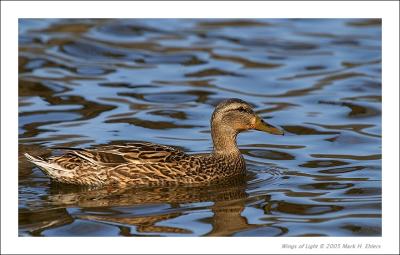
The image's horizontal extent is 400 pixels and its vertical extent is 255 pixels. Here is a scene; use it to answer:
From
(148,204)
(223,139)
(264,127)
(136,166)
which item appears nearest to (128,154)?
(136,166)

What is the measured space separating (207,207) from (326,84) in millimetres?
7394

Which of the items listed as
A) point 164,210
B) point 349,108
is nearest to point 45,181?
point 164,210

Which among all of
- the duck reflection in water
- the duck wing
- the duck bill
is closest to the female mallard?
the duck wing

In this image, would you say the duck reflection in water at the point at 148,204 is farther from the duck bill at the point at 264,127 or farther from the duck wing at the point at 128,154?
the duck bill at the point at 264,127

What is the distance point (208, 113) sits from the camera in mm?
16891

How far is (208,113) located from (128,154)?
167 inches

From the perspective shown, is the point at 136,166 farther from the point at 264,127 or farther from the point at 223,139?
the point at 264,127

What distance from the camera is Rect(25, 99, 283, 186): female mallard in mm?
12602

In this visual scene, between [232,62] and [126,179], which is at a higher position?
[232,62]

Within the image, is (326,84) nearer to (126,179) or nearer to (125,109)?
(125,109)

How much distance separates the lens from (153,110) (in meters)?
17.0

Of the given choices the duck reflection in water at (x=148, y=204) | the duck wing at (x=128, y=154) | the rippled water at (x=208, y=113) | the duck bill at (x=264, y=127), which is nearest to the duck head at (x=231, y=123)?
the duck bill at (x=264, y=127)

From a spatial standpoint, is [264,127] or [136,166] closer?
[136,166]

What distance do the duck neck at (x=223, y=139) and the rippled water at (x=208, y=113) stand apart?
0.46 meters
